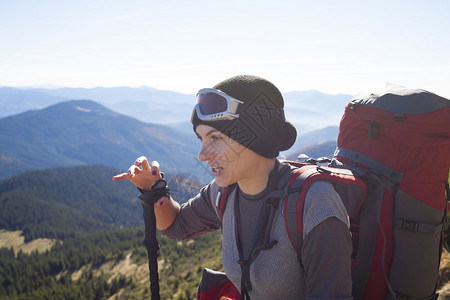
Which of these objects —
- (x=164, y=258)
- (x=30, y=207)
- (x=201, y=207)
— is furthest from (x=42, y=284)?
(x=30, y=207)

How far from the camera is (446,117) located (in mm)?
2424

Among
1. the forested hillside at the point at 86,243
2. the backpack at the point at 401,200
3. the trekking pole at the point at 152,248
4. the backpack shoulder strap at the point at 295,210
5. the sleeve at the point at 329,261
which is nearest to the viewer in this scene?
the sleeve at the point at 329,261

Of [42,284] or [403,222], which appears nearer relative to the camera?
[403,222]

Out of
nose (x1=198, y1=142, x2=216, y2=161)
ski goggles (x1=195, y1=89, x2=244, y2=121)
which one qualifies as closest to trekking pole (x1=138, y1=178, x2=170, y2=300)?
nose (x1=198, y1=142, x2=216, y2=161)

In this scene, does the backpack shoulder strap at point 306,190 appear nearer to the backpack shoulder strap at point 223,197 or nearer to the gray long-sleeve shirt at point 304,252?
the gray long-sleeve shirt at point 304,252

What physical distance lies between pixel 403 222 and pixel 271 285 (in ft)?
3.84

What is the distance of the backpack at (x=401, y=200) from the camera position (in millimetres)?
2268

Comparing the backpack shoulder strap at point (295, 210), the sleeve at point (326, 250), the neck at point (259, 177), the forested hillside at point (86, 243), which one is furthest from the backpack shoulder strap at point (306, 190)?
the forested hillside at point (86, 243)

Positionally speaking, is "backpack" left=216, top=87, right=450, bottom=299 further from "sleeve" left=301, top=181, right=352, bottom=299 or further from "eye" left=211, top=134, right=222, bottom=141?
"eye" left=211, top=134, right=222, bottom=141

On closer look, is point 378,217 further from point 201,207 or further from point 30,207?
point 30,207

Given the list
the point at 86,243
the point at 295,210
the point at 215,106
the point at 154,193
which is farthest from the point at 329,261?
the point at 86,243

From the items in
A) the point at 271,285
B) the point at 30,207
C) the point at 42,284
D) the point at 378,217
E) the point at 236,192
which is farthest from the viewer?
the point at 30,207

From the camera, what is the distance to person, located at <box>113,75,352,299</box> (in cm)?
180

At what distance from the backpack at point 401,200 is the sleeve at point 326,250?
30cm
